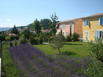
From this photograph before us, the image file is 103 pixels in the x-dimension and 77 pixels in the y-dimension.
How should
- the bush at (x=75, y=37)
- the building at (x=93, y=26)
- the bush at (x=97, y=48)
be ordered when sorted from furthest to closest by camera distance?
the bush at (x=75, y=37), the building at (x=93, y=26), the bush at (x=97, y=48)

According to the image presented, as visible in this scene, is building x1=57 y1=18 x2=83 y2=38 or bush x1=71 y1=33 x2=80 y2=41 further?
building x1=57 y1=18 x2=83 y2=38

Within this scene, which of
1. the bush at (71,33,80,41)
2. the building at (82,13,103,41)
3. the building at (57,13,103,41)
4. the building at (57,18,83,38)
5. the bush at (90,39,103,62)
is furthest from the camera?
the building at (57,18,83,38)

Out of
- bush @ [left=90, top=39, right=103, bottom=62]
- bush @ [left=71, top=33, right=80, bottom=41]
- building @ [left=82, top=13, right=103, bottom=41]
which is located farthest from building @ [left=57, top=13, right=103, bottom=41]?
bush @ [left=90, top=39, right=103, bottom=62]

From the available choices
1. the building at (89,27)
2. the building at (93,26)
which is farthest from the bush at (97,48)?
the building at (93,26)

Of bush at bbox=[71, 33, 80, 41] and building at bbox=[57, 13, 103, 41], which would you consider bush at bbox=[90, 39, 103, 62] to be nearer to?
building at bbox=[57, 13, 103, 41]

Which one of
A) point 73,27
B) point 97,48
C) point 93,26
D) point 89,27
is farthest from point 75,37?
point 97,48

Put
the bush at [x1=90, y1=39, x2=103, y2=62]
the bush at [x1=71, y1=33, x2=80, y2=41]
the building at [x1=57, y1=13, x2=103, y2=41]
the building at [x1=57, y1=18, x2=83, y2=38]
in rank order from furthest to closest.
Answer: the building at [x1=57, y1=18, x2=83, y2=38] < the bush at [x1=71, y1=33, x2=80, y2=41] < the building at [x1=57, y1=13, x2=103, y2=41] < the bush at [x1=90, y1=39, x2=103, y2=62]

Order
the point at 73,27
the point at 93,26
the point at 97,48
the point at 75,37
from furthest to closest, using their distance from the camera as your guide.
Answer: the point at 73,27
the point at 75,37
the point at 93,26
the point at 97,48

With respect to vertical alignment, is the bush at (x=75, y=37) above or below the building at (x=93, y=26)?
below

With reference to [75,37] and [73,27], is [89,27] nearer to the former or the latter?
[75,37]

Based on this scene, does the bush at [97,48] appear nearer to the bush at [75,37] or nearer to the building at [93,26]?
the building at [93,26]

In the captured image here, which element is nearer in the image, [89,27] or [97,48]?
[97,48]

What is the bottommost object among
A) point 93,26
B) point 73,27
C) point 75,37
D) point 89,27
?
point 75,37

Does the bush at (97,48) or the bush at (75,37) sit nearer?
the bush at (97,48)
